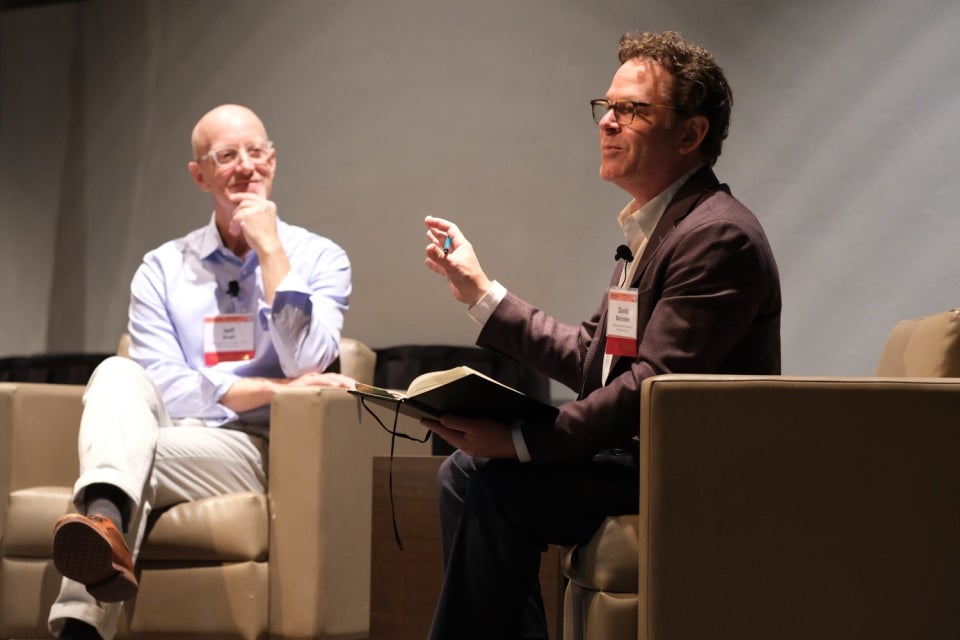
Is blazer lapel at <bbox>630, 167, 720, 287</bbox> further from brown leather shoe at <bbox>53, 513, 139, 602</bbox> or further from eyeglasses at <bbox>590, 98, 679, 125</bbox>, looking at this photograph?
brown leather shoe at <bbox>53, 513, 139, 602</bbox>

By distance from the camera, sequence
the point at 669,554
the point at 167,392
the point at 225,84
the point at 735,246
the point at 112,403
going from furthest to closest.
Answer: the point at 225,84 < the point at 167,392 < the point at 112,403 < the point at 735,246 < the point at 669,554

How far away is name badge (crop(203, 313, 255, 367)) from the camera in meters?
3.28

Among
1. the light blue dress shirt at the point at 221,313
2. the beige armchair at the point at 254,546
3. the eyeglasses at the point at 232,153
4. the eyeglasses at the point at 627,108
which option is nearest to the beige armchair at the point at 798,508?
the eyeglasses at the point at 627,108

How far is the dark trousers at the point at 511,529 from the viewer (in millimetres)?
A: 1971

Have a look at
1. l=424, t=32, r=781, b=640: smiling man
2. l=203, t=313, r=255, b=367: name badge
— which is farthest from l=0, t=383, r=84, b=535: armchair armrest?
l=424, t=32, r=781, b=640: smiling man

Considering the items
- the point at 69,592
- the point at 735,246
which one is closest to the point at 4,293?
the point at 69,592

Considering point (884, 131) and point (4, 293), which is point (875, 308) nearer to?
point (884, 131)

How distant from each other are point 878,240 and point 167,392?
7.11ft

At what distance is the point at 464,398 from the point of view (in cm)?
199

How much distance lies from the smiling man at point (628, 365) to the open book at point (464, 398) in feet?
0.08

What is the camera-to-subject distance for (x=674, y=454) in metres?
1.79

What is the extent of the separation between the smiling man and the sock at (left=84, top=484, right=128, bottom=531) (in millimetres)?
878

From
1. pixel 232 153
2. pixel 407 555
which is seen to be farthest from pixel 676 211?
pixel 232 153

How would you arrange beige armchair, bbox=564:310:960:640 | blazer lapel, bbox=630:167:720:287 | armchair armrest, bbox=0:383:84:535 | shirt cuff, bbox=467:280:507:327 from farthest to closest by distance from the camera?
armchair armrest, bbox=0:383:84:535 → shirt cuff, bbox=467:280:507:327 → blazer lapel, bbox=630:167:720:287 → beige armchair, bbox=564:310:960:640
